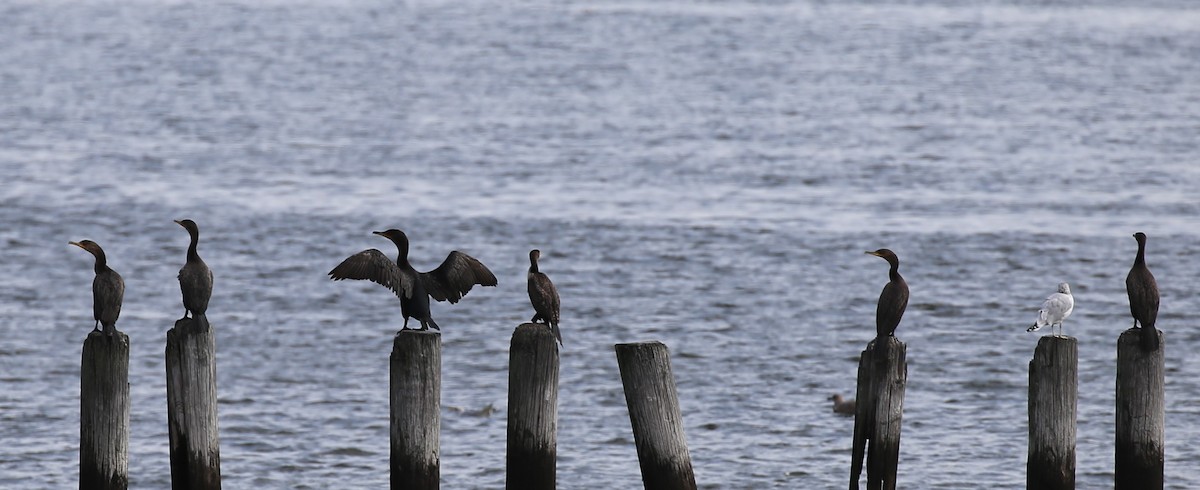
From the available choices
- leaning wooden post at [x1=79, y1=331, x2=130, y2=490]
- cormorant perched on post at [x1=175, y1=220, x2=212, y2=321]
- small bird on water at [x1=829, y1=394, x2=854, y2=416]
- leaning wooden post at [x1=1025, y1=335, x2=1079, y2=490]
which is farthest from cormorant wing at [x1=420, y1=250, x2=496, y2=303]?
small bird on water at [x1=829, y1=394, x2=854, y2=416]

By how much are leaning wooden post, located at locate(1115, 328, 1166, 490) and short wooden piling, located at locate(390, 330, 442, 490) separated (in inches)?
146

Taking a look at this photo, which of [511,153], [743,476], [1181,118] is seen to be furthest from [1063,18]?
[743,476]

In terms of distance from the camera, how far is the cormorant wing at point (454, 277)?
9789mm

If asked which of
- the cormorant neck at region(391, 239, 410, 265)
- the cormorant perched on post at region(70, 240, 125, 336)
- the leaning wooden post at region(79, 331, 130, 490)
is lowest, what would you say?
the leaning wooden post at region(79, 331, 130, 490)

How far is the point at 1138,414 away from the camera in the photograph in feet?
31.6

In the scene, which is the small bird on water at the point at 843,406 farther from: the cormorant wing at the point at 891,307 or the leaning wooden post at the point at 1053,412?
the cormorant wing at the point at 891,307

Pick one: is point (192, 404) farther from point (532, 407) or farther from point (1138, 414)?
point (1138, 414)

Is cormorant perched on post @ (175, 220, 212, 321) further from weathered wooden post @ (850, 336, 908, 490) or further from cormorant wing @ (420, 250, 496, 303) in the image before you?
weathered wooden post @ (850, 336, 908, 490)

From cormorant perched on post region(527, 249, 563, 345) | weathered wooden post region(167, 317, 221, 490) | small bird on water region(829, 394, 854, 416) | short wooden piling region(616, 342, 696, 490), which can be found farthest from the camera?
small bird on water region(829, 394, 854, 416)

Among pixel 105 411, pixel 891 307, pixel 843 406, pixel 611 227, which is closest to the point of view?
pixel 105 411

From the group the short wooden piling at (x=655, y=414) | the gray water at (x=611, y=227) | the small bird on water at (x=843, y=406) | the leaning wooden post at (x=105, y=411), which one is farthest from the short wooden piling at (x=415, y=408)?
the small bird on water at (x=843, y=406)

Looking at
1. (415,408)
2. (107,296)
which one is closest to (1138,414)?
(415,408)

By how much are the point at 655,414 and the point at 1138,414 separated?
267cm

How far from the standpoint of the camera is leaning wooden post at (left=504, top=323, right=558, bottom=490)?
30.3 feet
